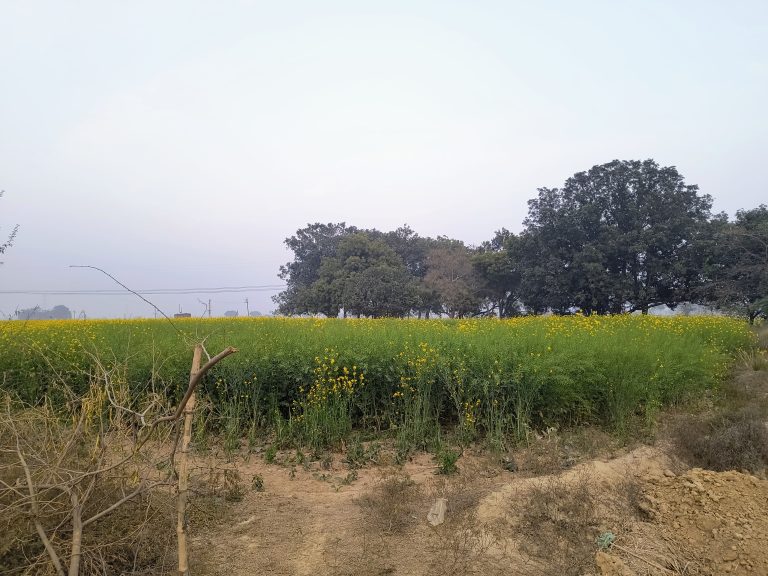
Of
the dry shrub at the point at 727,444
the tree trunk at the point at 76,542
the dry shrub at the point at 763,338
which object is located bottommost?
the dry shrub at the point at 727,444

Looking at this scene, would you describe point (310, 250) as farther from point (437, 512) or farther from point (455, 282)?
point (437, 512)

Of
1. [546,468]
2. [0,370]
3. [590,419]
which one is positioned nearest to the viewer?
[546,468]

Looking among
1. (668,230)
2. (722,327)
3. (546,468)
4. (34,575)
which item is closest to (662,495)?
(546,468)

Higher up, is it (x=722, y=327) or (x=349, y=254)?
(x=349, y=254)

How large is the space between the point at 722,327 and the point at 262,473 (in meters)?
12.4

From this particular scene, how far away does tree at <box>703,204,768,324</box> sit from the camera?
1878 centimetres

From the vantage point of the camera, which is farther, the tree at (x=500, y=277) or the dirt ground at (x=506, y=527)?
the tree at (x=500, y=277)

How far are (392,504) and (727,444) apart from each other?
3554mm

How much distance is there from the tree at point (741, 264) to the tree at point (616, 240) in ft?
4.72

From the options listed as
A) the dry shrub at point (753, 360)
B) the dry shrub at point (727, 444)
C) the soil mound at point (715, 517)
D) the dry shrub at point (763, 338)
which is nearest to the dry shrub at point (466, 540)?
the soil mound at point (715, 517)

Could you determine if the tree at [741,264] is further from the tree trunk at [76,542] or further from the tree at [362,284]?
the tree at [362,284]

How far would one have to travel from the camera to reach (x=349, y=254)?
37.2 metres

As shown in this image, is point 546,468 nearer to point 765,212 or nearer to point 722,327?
point 722,327

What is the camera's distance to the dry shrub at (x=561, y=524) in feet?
11.6
